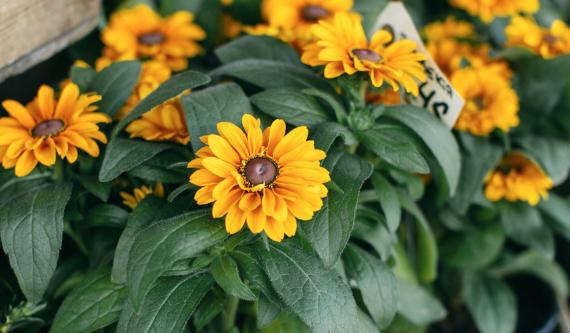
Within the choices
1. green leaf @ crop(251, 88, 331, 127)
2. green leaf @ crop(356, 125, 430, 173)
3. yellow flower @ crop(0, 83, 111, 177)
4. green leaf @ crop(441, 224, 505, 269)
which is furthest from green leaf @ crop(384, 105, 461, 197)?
yellow flower @ crop(0, 83, 111, 177)

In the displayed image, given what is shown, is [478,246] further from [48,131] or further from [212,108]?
[48,131]

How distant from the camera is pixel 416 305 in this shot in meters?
1.13

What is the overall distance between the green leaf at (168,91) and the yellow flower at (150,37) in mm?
275

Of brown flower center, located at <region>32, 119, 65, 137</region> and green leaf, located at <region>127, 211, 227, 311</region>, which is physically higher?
brown flower center, located at <region>32, 119, 65, 137</region>

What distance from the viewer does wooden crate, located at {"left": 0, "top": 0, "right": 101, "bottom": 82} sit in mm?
938

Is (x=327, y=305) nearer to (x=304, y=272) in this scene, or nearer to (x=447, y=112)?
(x=304, y=272)

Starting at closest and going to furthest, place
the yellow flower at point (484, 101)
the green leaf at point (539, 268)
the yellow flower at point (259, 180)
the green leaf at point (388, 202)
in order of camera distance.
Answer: the yellow flower at point (259, 180) < the green leaf at point (388, 202) < the yellow flower at point (484, 101) < the green leaf at point (539, 268)

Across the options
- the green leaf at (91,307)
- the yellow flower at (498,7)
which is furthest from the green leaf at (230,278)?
the yellow flower at (498,7)

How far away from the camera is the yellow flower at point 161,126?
0.90 m

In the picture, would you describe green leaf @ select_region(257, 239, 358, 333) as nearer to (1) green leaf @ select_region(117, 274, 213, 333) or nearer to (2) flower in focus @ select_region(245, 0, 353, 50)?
(1) green leaf @ select_region(117, 274, 213, 333)

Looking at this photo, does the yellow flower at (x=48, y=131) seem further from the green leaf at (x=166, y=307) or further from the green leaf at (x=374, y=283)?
the green leaf at (x=374, y=283)

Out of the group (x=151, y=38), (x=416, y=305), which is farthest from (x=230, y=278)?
(x=151, y=38)

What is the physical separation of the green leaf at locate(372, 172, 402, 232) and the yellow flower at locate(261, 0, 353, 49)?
388 millimetres

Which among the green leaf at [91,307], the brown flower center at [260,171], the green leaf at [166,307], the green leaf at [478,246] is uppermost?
the brown flower center at [260,171]
